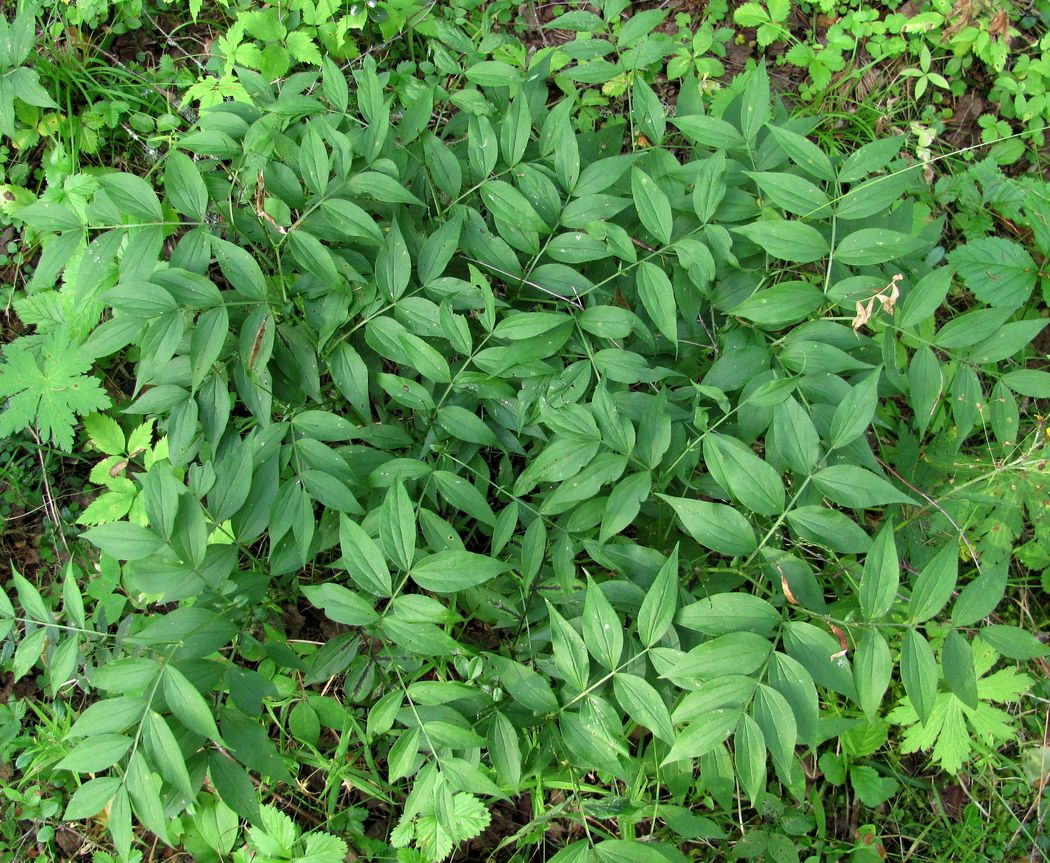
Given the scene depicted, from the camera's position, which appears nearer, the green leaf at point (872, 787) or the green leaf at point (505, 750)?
the green leaf at point (505, 750)

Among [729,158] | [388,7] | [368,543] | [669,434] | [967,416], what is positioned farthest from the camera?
[388,7]

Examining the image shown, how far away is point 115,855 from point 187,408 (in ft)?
5.32

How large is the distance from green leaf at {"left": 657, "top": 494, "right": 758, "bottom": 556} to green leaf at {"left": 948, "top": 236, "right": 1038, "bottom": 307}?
187cm

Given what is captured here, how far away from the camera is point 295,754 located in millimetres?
2531

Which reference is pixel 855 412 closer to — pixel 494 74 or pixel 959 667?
pixel 959 667

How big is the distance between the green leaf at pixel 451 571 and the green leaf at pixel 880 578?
2.84 feet

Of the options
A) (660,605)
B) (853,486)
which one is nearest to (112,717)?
(660,605)

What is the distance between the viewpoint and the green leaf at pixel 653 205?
2246mm

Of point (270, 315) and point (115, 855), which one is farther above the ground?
point (270, 315)

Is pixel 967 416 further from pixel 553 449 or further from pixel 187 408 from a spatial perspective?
pixel 187 408

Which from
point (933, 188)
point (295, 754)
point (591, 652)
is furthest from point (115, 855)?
point (933, 188)

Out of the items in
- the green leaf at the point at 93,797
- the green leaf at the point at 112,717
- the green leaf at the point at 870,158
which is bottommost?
the green leaf at the point at 93,797

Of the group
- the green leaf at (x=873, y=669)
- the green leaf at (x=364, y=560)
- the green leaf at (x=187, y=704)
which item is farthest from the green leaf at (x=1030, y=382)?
the green leaf at (x=187, y=704)

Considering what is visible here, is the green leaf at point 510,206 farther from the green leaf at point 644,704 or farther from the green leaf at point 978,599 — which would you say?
the green leaf at point 978,599
